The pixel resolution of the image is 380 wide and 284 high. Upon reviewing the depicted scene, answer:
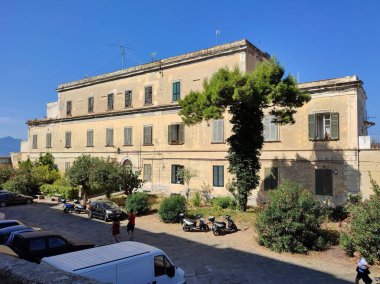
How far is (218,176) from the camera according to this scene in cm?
2727

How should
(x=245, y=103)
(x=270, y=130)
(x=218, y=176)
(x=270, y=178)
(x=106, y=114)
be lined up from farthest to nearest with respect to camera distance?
1. (x=106, y=114)
2. (x=218, y=176)
3. (x=270, y=130)
4. (x=270, y=178)
5. (x=245, y=103)

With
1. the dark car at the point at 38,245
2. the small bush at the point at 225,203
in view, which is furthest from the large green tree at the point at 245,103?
the dark car at the point at 38,245

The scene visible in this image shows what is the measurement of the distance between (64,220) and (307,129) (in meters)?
18.1

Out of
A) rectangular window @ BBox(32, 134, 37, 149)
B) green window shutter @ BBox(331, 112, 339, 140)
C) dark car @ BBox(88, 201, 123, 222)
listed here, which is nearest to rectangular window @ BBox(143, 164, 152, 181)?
dark car @ BBox(88, 201, 123, 222)

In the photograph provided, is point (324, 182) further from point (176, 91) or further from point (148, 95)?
point (148, 95)

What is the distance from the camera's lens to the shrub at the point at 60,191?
31500mm

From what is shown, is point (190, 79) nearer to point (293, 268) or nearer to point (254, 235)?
point (254, 235)

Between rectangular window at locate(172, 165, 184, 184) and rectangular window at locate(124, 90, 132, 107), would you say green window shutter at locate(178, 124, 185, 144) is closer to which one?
rectangular window at locate(172, 165, 184, 184)

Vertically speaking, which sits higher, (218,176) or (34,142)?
(34,142)

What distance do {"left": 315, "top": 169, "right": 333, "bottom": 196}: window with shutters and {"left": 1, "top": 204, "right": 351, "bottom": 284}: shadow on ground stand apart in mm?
9662

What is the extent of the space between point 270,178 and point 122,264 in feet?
60.5

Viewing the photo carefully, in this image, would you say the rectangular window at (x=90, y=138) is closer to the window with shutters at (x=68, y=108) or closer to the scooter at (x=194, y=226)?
the window with shutters at (x=68, y=108)

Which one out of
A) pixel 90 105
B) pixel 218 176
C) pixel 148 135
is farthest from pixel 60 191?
pixel 218 176

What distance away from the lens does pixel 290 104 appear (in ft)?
65.9
